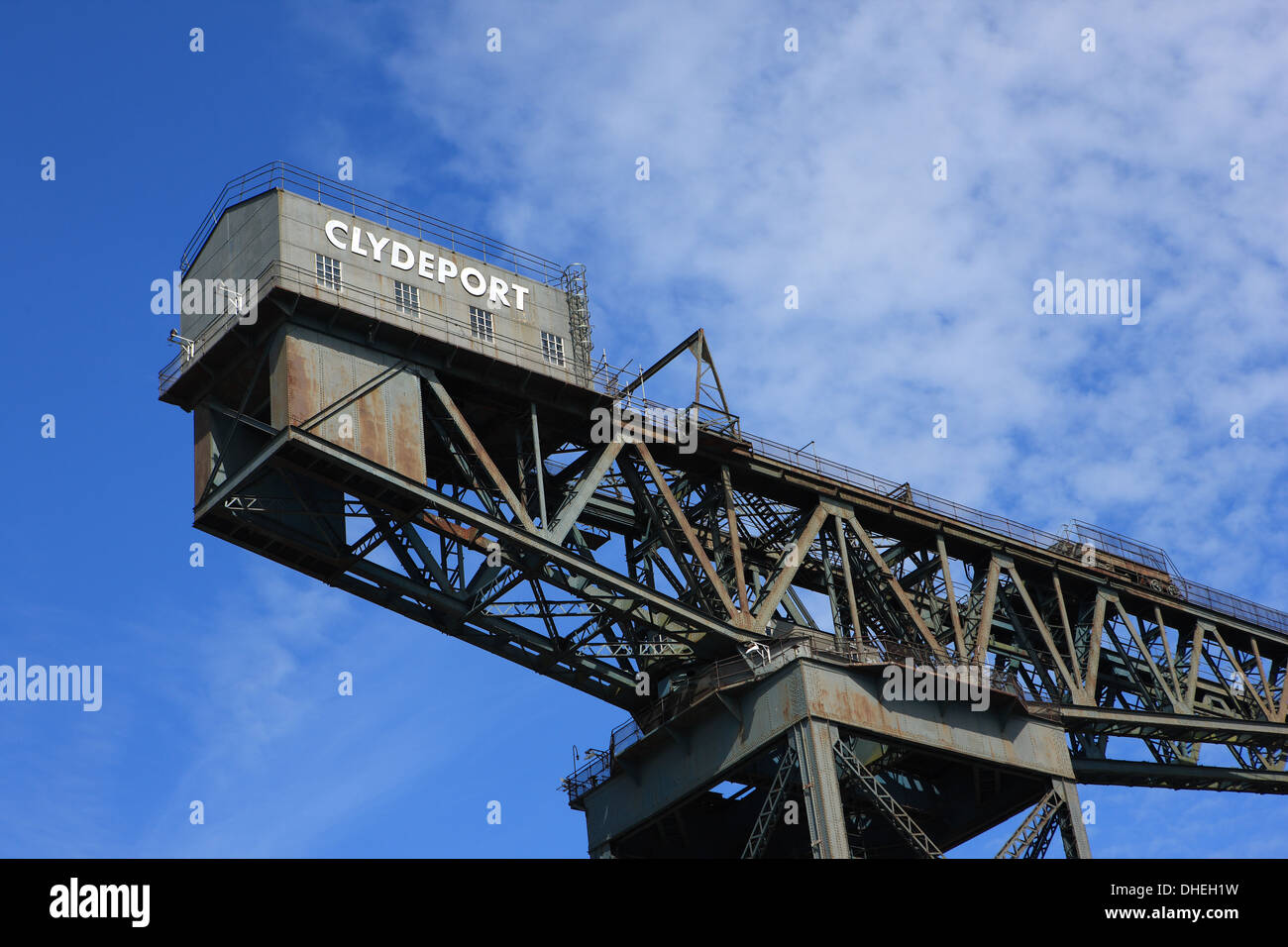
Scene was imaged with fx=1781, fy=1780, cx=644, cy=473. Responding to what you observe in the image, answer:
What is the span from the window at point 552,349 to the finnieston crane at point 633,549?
0.09 m

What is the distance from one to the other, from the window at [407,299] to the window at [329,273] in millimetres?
1689

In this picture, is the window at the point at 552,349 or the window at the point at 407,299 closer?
the window at the point at 407,299

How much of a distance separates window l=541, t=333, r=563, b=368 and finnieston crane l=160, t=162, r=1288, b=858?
90 mm

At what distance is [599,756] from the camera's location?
51.6m

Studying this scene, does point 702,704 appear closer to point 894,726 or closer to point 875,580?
point 894,726

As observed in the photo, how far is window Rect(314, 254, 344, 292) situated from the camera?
150 ft

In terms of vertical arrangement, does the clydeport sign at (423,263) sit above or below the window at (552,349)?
above

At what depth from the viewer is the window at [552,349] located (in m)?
49.3

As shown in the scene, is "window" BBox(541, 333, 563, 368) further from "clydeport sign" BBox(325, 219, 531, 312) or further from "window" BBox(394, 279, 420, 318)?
"window" BBox(394, 279, 420, 318)

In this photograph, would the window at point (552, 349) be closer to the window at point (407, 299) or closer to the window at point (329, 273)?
the window at point (407, 299)

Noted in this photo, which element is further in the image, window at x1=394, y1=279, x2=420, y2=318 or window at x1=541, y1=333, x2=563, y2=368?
window at x1=541, y1=333, x2=563, y2=368

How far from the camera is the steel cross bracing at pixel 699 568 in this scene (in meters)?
45.8
